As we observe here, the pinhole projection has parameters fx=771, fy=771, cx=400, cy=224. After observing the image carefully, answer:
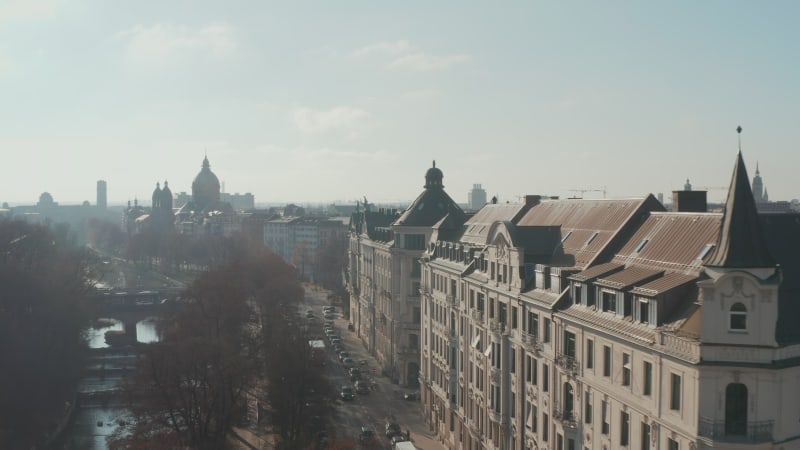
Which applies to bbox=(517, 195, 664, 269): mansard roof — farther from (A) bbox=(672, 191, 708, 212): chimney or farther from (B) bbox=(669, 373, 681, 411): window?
(B) bbox=(669, 373, 681, 411): window

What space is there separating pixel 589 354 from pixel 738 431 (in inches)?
427

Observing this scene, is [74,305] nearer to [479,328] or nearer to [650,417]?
[479,328]

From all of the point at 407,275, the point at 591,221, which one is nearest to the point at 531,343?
the point at 591,221

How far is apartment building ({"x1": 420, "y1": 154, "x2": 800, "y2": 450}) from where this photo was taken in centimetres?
2975

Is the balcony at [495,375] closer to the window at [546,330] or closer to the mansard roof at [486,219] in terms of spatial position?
the window at [546,330]

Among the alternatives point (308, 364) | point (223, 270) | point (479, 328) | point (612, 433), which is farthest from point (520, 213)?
point (223, 270)

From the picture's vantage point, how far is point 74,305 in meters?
99.2

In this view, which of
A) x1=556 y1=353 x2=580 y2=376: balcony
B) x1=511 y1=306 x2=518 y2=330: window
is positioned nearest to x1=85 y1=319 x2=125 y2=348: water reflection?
x1=511 y1=306 x2=518 y2=330: window

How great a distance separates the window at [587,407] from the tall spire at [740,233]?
12295mm

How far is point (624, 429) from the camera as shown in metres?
36.4

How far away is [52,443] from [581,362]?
58869 mm

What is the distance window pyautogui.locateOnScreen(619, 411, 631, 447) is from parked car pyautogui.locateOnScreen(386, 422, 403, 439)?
124ft

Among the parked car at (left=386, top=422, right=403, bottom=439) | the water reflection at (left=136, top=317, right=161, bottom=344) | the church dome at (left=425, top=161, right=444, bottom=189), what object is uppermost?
the church dome at (left=425, top=161, right=444, bottom=189)

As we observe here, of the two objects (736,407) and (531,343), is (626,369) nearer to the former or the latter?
(736,407)
